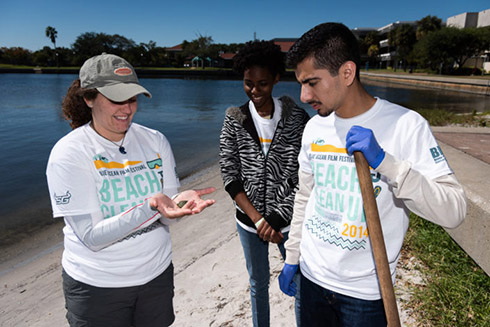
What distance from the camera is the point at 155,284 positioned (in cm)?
203

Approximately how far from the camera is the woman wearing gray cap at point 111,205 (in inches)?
68.6

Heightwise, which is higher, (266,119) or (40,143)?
(266,119)

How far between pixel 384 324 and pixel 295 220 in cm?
A: 73

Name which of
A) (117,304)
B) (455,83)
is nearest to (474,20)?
(455,83)

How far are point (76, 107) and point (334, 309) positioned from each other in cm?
195

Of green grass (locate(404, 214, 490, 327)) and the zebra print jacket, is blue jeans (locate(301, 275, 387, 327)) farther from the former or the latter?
green grass (locate(404, 214, 490, 327))

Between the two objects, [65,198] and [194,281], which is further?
[194,281]

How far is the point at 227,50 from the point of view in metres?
116

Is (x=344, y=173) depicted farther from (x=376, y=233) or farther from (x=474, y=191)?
(x=474, y=191)

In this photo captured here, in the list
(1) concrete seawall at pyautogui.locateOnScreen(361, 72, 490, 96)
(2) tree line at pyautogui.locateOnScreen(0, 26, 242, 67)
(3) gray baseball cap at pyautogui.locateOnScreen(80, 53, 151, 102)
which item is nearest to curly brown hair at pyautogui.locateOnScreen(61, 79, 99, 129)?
(3) gray baseball cap at pyautogui.locateOnScreen(80, 53, 151, 102)

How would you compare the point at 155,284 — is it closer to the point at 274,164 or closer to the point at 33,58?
the point at 274,164

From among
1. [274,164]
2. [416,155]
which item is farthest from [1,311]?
[416,155]

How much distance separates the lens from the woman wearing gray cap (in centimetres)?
174

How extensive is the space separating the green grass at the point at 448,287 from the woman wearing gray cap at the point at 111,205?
7.35 ft
